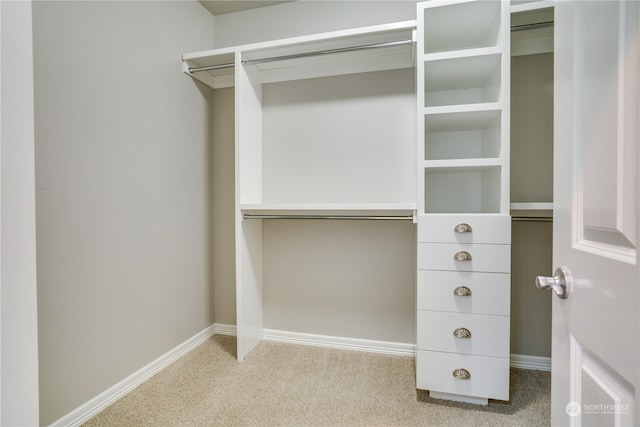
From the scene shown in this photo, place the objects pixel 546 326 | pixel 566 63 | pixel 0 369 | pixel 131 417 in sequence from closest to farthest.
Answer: pixel 0 369, pixel 566 63, pixel 131 417, pixel 546 326

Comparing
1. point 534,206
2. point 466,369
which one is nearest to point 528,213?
point 534,206

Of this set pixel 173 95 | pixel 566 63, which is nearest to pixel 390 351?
pixel 566 63

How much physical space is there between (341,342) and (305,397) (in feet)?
2.08

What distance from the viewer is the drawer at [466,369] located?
1546 millimetres

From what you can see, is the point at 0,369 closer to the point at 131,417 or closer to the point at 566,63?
the point at 566,63

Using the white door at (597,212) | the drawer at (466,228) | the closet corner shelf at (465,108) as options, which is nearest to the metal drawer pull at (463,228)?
the drawer at (466,228)

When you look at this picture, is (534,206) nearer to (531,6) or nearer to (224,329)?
(531,6)

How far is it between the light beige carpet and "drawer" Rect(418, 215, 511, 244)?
864mm

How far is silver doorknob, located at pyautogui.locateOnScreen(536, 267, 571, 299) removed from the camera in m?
0.65

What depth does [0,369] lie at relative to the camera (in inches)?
19.7

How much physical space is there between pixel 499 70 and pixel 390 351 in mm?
1846

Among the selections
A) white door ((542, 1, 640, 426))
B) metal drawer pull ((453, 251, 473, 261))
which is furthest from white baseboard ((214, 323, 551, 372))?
white door ((542, 1, 640, 426))

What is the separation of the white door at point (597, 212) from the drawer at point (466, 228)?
0.85 meters

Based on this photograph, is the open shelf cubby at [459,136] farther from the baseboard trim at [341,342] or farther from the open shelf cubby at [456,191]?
the baseboard trim at [341,342]
